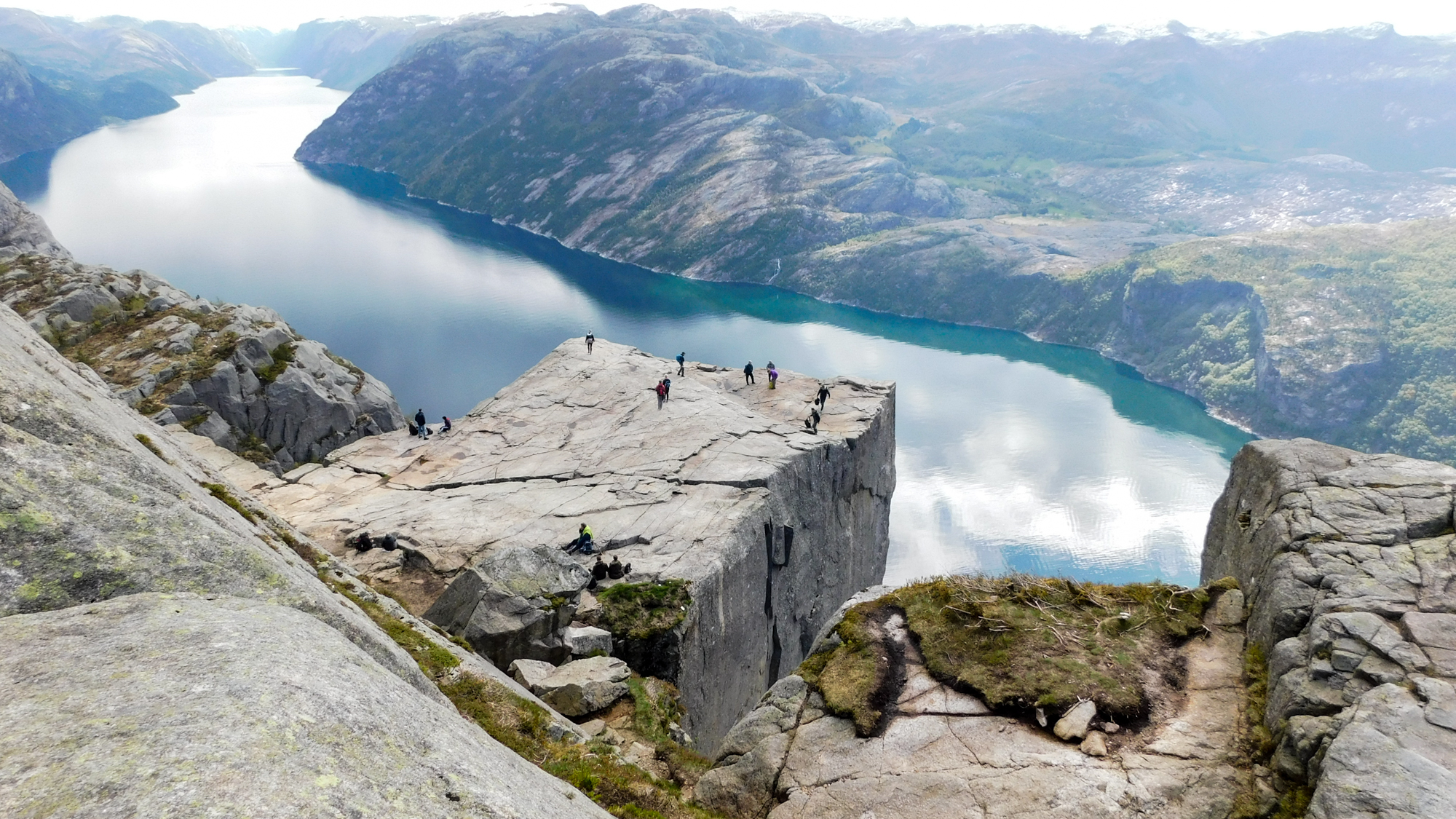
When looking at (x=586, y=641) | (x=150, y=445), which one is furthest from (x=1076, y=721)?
Result: (x=150, y=445)

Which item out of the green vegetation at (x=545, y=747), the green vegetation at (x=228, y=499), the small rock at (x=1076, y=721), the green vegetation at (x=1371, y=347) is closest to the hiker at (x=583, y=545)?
the green vegetation at (x=545, y=747)

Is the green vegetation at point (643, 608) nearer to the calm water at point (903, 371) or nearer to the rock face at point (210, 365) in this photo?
the rock face at point (210, 365)

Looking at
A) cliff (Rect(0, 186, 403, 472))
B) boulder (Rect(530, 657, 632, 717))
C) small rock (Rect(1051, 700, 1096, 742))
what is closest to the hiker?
boulder (Rect(530, 657, 632, 717))

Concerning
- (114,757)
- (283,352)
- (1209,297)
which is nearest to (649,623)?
(114,757)

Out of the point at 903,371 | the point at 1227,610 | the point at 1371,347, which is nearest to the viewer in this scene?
the point at 1227,610

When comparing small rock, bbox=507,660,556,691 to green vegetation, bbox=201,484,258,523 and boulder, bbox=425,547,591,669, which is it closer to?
boulder, bbox=425,547,591,669

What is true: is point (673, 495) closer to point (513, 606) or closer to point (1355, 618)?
Result: point (513, 606)
